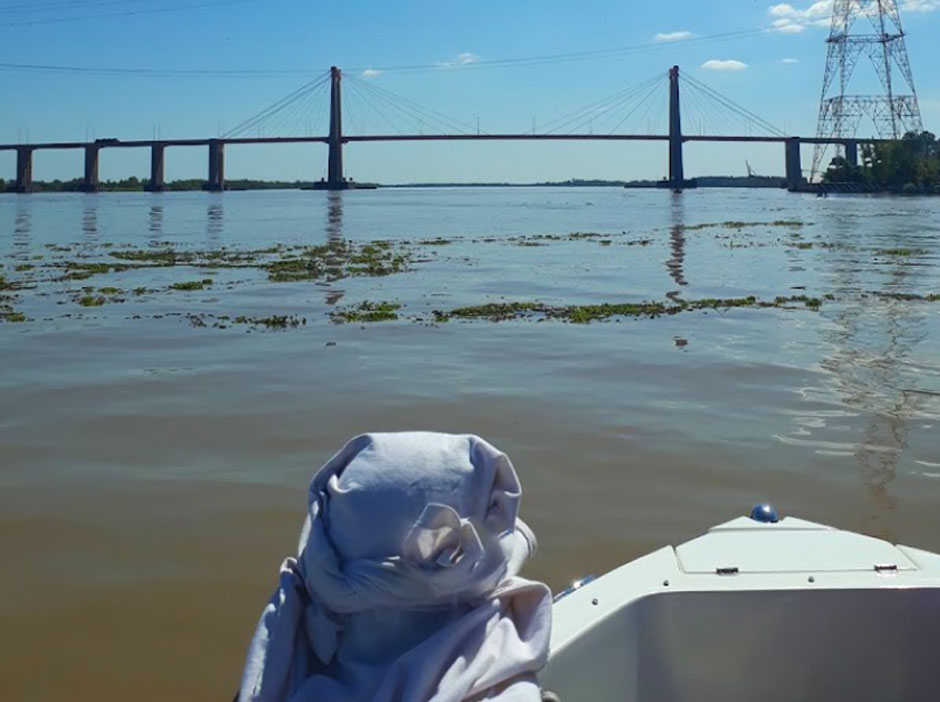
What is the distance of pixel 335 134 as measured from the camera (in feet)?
215

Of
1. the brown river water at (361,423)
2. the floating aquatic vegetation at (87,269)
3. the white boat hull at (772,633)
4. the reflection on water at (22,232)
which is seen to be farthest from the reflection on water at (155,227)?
the white boat hull at (772,633)

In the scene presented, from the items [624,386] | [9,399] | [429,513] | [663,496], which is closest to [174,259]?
[9,399]

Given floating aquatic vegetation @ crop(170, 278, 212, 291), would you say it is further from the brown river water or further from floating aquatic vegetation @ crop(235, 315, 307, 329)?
floating aquatic vegetation @ crop(235, 315, 307, 329)

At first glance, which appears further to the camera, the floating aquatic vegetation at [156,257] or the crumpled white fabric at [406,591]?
the floating aquatic vegetation at [156,257]

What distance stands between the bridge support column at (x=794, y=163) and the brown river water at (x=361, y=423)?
5701 cm

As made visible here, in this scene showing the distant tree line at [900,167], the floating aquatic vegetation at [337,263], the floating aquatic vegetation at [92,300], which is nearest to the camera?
the floating aquatic vegetation at [92,300]

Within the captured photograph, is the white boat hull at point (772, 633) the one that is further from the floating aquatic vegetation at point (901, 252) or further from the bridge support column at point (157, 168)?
the bridge support column at point (157, 168)

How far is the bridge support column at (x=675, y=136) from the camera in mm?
65562

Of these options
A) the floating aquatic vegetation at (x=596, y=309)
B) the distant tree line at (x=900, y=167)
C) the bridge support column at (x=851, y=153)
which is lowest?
the floating aquatic vegetation at (x=596, y=309)

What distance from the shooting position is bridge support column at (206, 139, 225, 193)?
65.4 metres

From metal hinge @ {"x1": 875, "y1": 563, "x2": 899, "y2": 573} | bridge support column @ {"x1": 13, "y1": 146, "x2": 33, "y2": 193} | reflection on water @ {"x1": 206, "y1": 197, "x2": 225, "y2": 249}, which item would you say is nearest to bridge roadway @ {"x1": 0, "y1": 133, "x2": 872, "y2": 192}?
bridge support column @ {"x1": 13, "y1": 146, "x2": 33, "y2": 193}

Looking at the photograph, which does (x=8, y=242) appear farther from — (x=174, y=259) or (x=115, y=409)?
(x=115, y=409)

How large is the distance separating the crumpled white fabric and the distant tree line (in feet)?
205

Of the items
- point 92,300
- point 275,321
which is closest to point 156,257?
point 92,300
